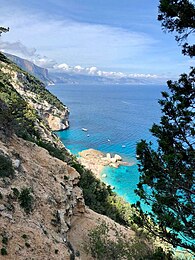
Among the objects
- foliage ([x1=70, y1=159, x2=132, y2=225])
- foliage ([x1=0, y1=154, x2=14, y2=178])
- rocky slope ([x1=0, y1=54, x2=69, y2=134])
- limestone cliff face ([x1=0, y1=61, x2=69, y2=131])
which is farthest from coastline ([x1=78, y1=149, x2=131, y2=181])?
foliage ([x1=0, y1=154, x2=14, y2=178])

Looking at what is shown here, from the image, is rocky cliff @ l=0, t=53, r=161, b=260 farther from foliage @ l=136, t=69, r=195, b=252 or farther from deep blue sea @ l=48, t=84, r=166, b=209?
deep blue sea @ l=48, t=84, r=166, b=209

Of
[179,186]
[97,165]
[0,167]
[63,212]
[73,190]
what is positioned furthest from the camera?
[97,165]

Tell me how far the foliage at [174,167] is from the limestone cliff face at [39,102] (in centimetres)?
6817

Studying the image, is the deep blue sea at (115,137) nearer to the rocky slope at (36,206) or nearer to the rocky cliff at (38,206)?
the rocky cliff at (38,206)

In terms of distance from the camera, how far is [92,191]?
25906 millimetres

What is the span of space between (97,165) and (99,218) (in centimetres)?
3547

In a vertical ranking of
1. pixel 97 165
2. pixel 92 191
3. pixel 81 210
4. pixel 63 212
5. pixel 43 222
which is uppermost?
pixel 97 165

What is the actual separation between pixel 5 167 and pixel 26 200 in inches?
99.1

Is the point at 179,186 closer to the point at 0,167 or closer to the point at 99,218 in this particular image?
the point at 0,167

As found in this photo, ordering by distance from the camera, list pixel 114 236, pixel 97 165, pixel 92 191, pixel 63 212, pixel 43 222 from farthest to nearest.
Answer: pixel 97 165 → pixel 92 191 → pixel 114 236 → pixel 63 212 → pixel 43 222

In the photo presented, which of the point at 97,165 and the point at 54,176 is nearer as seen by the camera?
the point at 54,176

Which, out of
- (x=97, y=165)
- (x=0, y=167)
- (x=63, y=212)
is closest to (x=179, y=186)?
(x=63, y=212)

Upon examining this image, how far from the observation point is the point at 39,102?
3219 inches

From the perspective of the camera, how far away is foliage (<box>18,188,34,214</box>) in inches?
493
